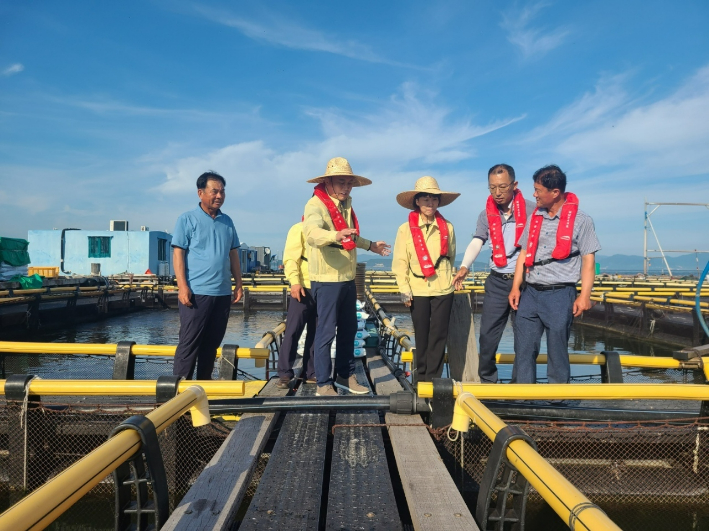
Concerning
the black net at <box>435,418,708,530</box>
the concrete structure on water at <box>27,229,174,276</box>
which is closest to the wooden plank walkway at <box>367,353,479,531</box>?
the black net at <box>435,418,708,530</box>

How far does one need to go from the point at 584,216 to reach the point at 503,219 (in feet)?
2.42

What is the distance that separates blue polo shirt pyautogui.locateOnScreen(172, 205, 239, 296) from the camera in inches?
162

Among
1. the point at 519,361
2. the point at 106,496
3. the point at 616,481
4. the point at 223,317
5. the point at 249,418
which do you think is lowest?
the point at 106,496

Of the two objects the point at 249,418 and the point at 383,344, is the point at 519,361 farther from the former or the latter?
the point at 383,344

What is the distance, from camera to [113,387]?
285 centimetres

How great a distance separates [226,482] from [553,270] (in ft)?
9.25

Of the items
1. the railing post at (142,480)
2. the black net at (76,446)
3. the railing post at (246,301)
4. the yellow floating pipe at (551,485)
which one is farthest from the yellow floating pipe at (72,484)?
the railing post at (246,301)

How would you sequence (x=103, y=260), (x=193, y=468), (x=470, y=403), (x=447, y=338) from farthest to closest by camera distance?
(x=103, y=260), (x=447, y=338), (x=193, y=468), (x=470, y=403)

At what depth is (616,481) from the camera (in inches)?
135

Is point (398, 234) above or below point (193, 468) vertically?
above

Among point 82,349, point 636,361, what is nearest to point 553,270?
point 636,361

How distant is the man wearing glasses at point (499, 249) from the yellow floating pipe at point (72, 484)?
117 inches

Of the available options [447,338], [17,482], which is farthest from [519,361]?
[17,482]

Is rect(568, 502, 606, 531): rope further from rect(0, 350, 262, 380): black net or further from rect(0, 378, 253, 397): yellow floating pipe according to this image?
rect(0, 350, 262, 380): black net
